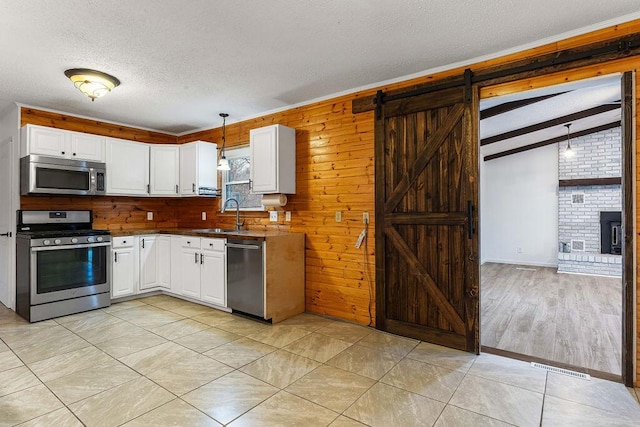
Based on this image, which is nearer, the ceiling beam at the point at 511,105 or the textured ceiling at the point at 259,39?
the textured ceiling at the point at 259,39

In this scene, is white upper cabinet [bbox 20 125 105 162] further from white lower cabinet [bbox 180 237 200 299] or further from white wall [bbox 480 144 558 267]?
white wall [bbox 480 144 558 267]

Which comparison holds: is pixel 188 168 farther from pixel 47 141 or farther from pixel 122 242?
pixel 47 141

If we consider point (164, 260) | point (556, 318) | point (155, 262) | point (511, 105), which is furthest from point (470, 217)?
point (155, 262)

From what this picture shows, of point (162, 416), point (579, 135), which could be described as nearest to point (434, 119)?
point (162, 416)

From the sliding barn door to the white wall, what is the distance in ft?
15.6

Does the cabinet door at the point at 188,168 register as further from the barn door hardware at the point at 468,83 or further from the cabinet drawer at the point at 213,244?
the barn door hardware at the point at 468,83

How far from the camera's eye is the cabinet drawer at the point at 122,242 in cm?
434

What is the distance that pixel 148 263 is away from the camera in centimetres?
468

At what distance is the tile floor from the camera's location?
6.59 ft

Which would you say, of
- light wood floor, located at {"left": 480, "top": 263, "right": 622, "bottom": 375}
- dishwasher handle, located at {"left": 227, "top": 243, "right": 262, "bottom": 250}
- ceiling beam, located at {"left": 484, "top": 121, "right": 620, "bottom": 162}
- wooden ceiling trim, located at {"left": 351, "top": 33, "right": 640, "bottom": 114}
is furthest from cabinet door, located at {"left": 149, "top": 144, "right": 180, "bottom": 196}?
ceiling beam, located at {"left": 484, "top": 121, "right": 620, "bottom": 162}

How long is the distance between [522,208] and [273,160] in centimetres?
667

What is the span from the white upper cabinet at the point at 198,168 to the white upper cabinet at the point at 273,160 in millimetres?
1225

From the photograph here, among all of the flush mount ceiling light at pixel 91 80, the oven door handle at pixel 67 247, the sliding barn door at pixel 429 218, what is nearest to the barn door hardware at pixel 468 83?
the sliding barn door at pixel 429 218

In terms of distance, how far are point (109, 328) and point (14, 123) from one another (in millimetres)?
2863
